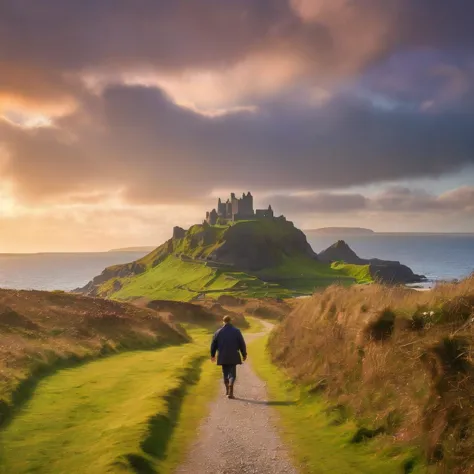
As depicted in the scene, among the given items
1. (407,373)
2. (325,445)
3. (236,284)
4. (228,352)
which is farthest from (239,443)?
(236,284)

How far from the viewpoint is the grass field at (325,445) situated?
963cm

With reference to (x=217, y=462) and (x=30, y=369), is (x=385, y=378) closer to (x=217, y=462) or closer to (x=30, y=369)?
(x=217, y=462)

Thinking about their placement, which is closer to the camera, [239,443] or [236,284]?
[239,443]

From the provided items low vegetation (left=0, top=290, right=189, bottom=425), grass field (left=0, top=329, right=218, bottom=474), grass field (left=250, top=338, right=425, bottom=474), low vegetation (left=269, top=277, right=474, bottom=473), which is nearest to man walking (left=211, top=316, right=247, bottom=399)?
grass field (left=0, top=329, right=218, bottom=474)

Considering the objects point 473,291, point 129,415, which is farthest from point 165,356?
point 473,291

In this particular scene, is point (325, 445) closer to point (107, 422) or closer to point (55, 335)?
point (107, 422)

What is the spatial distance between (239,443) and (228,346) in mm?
5814

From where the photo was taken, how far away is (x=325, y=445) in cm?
1122

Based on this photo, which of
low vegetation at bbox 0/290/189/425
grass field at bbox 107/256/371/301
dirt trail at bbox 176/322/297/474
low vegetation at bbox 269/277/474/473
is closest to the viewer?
low vegetation at bbox 269/277/474/473

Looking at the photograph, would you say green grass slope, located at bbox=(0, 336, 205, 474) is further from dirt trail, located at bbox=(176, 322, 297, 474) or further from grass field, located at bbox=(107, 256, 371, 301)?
grass field, located at bbox=(107, 256, 371, 301)

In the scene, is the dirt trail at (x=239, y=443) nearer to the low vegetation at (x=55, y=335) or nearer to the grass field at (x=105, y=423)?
the grass field at (x=105, y=423)

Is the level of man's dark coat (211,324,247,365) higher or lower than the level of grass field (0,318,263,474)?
higher

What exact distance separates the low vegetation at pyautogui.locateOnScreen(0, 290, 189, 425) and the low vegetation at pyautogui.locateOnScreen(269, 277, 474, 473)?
960 cm

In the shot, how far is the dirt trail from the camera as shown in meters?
10.0
